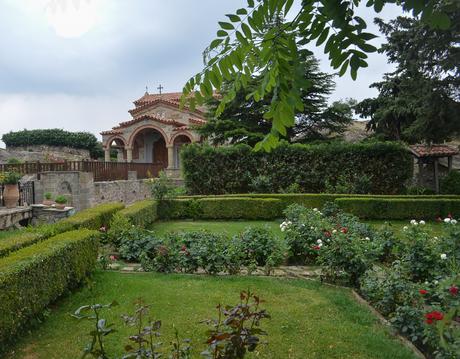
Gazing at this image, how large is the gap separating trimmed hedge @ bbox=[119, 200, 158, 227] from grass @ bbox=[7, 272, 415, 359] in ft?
13.2

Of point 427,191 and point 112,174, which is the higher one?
point 112,174

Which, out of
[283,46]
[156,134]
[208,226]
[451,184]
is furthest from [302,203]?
[156,134]

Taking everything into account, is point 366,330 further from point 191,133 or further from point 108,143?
point 108,143

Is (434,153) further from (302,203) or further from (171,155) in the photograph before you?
(171,155)

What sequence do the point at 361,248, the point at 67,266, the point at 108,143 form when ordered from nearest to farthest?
the point at 67,266
the point at 361,248
the point at 108,143

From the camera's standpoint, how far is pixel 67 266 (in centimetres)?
547

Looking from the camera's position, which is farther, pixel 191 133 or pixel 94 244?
pixel 191 133

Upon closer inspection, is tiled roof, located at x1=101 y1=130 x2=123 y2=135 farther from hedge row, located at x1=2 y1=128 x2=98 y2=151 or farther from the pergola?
the pergola

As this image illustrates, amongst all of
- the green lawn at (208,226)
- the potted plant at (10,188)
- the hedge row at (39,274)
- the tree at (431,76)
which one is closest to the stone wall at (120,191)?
the green lawn at (208,226)

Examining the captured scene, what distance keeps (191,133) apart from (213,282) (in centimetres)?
2077

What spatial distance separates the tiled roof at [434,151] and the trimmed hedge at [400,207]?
791cm

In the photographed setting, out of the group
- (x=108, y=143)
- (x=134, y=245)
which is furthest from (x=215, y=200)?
(x=108, y=143)

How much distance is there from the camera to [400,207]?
13.9 m

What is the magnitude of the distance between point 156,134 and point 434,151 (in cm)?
2044
